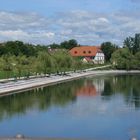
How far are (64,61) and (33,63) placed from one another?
9783mm

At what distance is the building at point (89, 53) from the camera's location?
109000mm

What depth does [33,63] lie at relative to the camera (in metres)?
51.0

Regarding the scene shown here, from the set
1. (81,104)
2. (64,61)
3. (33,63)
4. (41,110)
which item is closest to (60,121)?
(41,110)

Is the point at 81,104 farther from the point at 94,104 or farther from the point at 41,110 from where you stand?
the point at 41,110

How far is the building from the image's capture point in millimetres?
109000

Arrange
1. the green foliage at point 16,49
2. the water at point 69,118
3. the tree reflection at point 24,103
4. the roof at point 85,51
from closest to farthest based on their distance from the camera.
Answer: the water at point 69,118
the tree reflection at point 24,103
the green foliage at point 16,49
the roof at point 85,51

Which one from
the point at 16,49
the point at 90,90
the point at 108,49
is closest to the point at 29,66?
the point at 90,90

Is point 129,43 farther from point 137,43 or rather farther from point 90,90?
point 90,90

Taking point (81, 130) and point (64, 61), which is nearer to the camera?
point (81, 130)

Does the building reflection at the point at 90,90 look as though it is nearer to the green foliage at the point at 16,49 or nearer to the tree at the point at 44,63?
the tree at the point at 44,63

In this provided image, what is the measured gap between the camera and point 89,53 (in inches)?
4429

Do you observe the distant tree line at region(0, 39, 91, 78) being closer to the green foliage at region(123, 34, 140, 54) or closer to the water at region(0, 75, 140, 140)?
the water at region(0, 75, 140, 140)

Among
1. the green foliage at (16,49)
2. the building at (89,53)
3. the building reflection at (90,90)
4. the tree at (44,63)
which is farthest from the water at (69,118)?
the building at (89,53)

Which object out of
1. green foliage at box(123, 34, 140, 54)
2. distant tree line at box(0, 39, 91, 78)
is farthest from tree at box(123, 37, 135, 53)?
distant tree line at box(0, 39, 91, 78)
